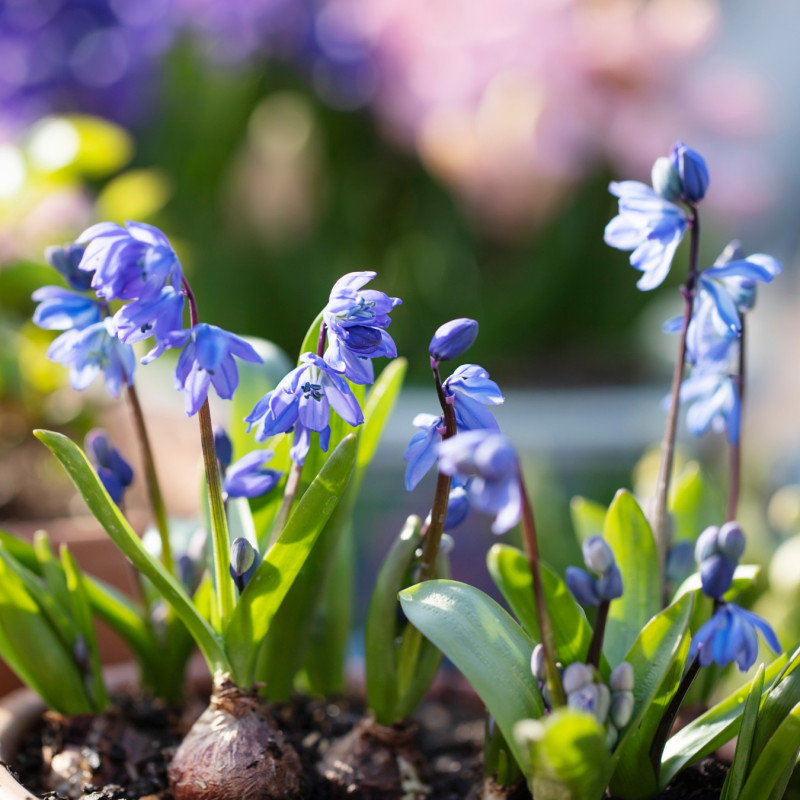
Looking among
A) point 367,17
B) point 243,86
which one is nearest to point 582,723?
point 367,17

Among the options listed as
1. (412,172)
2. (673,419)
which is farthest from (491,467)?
(412,172)

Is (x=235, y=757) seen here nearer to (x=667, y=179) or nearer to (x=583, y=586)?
(x=583, y=586)

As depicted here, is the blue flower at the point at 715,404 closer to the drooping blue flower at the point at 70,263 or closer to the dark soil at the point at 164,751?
the dark soil at the point at 164,751

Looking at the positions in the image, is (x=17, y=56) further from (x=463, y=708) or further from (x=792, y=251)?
(x=792, y=251)

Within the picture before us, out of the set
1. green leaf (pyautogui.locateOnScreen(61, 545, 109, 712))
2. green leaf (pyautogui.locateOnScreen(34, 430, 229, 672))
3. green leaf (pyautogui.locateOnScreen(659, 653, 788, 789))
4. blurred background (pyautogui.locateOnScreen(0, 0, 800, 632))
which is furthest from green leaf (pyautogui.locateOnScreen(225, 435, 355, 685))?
blurred background (pyautogui.locateOnScreen(0, 0, 800, 632))

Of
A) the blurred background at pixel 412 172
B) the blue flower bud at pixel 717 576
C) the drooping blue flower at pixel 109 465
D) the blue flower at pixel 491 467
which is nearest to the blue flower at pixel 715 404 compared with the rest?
the blue flower bud at pixel 717 576
